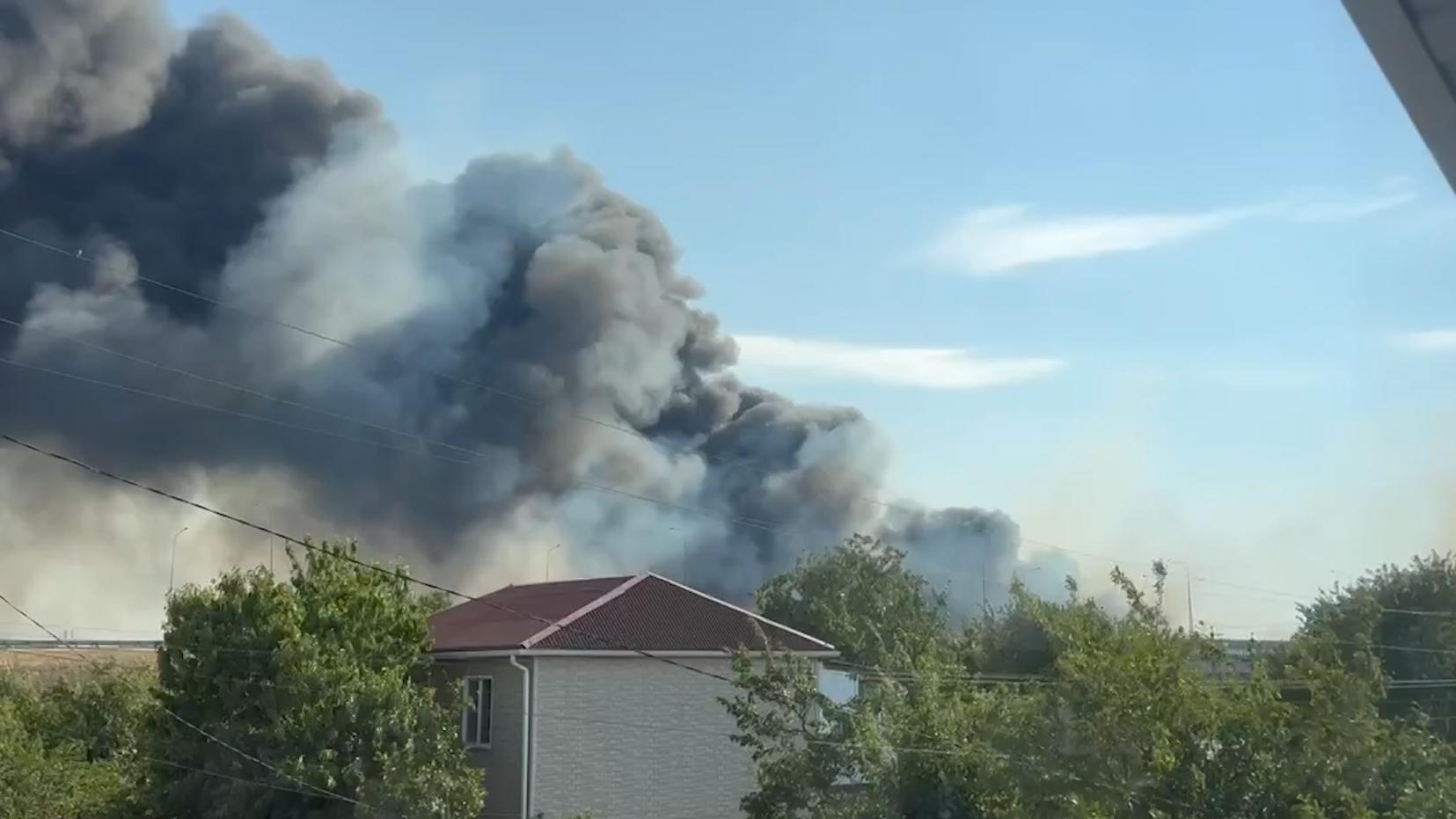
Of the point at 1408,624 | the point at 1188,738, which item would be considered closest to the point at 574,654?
the point at 1188,738

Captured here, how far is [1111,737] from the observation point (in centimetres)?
1323

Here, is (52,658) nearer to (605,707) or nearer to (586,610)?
(586,610)

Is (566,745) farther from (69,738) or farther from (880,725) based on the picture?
(69,738)

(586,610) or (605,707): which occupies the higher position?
(586,610)

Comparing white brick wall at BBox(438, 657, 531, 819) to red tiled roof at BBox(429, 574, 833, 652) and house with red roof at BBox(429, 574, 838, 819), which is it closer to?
house with red roof at BBox(429, 574, 838, 819)

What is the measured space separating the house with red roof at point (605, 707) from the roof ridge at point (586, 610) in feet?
0.12

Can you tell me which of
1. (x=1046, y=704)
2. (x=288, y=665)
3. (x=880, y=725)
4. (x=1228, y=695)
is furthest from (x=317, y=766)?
(x=1228, y=695)

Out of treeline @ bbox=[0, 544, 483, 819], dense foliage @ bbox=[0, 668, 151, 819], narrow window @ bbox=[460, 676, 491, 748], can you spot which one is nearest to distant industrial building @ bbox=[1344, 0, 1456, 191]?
treeline @ bbox=[0, 544, 483, 819]

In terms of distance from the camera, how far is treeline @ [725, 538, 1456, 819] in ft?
42.6

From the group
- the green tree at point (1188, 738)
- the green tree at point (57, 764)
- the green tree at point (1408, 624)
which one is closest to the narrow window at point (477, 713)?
the green tree at point (57, 764)

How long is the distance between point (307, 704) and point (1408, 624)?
77.9 feet

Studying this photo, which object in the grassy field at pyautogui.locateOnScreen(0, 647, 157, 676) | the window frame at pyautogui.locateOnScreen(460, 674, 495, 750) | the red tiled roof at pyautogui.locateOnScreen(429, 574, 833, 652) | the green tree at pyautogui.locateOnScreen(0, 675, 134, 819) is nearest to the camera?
the window frame at pyautogui.locateOnScreen(460, 674, 495, 750)

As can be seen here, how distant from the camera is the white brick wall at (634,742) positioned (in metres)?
22.1

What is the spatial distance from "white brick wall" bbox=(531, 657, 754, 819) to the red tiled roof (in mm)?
352
